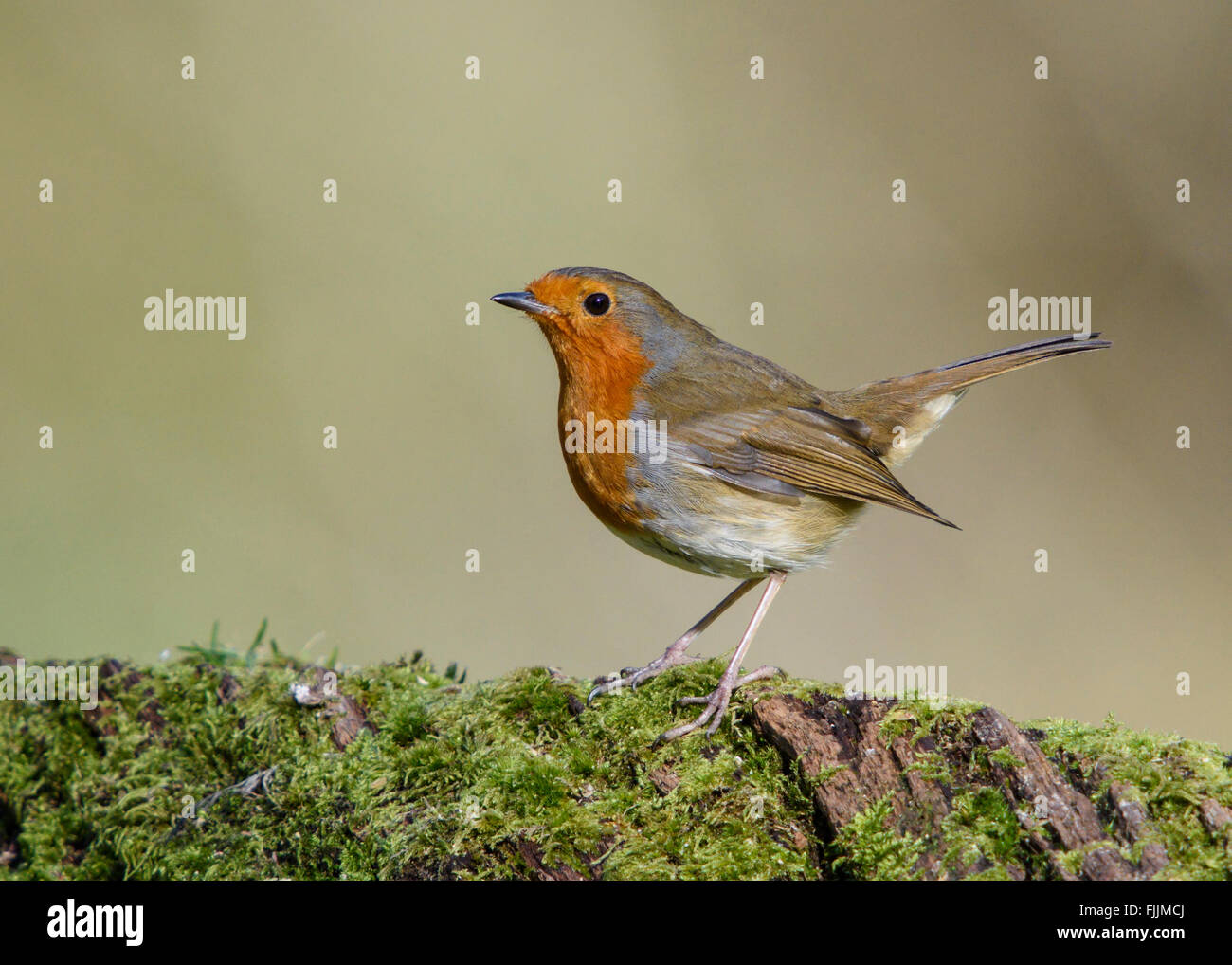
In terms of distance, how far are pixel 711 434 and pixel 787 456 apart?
322 millimetres

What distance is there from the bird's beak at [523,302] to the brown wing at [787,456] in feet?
2.49

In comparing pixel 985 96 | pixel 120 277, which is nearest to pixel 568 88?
pixel 985 96

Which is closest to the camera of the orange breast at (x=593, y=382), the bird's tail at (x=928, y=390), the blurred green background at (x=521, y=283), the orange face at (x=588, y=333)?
the orange breast at (x=593, y=382)

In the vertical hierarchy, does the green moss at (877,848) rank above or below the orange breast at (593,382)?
below

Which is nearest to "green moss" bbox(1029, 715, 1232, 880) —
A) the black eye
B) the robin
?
the robin

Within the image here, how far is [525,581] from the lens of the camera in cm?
868

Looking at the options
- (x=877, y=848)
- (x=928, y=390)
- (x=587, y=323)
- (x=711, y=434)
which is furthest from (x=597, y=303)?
(x=877, y=848)

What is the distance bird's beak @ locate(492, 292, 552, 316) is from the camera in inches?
170

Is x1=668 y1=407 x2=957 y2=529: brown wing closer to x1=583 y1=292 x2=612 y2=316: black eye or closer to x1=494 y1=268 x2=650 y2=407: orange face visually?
x1=494 y1=268 x2=650 y2=407: orange face

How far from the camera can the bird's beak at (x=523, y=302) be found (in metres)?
4.31

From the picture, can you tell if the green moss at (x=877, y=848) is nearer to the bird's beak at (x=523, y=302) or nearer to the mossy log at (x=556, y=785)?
the mossy log at (x=556, y=785)

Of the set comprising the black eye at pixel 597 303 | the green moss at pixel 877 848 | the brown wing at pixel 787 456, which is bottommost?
the green moss at pixel 877 848

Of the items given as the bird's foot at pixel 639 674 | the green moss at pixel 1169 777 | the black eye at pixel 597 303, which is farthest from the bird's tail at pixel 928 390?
the green moss at pixel 1169 777

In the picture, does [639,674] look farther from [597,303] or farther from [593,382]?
[597,303]
